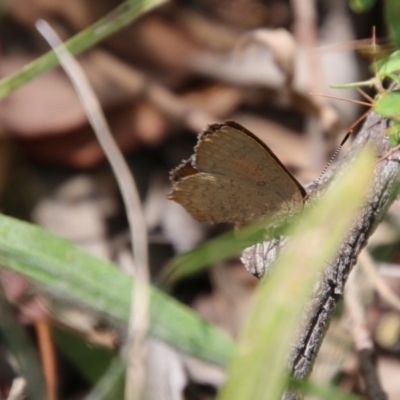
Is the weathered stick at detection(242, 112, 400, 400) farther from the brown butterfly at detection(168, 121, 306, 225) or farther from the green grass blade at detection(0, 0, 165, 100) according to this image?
the green grass blade at detection(0, 0, 165, 100)

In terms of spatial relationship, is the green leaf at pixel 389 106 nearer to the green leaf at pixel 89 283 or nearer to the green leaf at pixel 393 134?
the green leaf at pixel 393 134

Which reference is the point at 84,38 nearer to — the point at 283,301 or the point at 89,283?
the point at 89,283

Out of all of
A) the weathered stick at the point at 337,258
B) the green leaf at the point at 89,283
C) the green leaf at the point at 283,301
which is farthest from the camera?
the green leaf at the point at 89,283

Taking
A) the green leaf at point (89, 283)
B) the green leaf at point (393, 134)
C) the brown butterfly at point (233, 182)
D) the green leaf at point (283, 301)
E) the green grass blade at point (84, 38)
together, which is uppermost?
the green grass blade at point (84, 38)

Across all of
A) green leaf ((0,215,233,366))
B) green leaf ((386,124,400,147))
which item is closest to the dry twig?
green leaf ((0,215,233,366))

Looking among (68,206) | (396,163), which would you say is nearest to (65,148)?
(68,206)

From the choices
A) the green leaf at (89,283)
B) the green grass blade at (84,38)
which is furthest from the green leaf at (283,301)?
the green grass blade at (84,38)

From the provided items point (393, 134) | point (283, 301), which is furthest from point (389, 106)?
point (283, 301)
